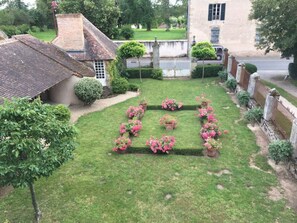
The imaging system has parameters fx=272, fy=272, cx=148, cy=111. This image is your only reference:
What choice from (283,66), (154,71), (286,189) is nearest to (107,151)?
(286,189)

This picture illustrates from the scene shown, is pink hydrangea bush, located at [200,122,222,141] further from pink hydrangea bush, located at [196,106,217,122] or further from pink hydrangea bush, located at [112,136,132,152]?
pink hydrangea bush, located at [112,136,132,152]

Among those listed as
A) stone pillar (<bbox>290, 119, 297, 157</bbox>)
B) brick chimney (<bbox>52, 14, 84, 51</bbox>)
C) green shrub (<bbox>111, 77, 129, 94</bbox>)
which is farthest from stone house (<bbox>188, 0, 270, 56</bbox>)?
stone pillar (<bbox>290, 119, 297, 157</bbox>)

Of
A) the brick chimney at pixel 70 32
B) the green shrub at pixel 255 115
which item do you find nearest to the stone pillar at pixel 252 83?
the green shrub at pixel 255 115

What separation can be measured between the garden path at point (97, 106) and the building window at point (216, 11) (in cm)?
1825

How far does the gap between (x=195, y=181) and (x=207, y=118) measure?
580cm

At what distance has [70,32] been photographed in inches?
821

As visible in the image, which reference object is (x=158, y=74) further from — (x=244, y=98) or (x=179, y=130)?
(x=179, y=130)

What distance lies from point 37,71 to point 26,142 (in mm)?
10351

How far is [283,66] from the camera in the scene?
30188 millimetres

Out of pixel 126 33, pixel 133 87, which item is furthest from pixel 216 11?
pixel 133 87

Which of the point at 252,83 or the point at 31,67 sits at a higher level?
the point at 31,67

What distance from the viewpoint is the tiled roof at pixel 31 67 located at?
1369 centimetres

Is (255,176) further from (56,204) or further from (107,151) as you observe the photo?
A: (56,204)

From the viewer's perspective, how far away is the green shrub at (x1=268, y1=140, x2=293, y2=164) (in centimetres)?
1085
